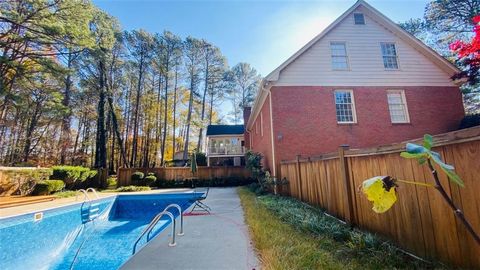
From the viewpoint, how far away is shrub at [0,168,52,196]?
37.2 feet

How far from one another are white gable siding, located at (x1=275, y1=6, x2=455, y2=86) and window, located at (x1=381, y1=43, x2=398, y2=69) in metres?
0.20

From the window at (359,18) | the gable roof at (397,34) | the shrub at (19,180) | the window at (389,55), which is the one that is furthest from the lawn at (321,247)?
the shrub at (19,180)

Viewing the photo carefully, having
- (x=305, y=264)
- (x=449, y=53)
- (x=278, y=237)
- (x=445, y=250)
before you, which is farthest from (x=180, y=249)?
(x=449, y=53)

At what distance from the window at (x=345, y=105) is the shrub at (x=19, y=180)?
1680 centimetres

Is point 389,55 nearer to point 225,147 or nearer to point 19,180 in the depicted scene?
point 225,147

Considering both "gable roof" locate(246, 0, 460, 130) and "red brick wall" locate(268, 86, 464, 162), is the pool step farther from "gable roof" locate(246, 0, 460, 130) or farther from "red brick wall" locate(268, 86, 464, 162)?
"gable roof" locate(246, 0, 460, 130)

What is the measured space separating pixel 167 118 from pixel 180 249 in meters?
26.0

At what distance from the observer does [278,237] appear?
4.04m

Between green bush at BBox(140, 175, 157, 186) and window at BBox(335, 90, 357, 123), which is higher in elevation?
window at BBox(335, 90, 357, 123)

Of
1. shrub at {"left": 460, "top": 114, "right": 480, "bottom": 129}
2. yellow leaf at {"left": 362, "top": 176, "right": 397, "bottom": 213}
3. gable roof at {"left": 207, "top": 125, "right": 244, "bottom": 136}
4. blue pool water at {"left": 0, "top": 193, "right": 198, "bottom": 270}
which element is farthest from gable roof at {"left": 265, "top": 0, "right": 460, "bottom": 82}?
gable roof at {"left": 207, "top": 125, "right": 244, "bottom": 136}

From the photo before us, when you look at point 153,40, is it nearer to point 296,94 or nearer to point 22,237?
point 296,94

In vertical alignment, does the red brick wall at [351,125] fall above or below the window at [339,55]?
below

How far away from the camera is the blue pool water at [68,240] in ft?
17.6

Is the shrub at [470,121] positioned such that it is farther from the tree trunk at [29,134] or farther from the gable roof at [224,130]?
the tree trunk at [29,134]
